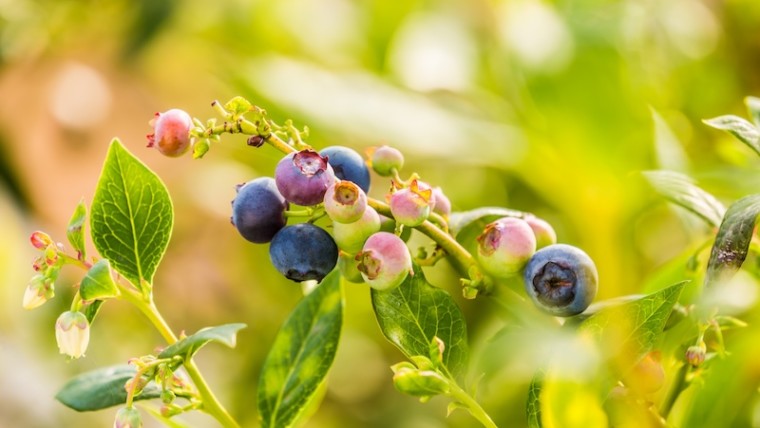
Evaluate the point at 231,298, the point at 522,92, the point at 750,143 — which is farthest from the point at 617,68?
the point at 750,143

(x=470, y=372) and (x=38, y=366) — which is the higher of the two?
(x=470, y=372)

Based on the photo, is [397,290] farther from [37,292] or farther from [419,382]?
[37,292]

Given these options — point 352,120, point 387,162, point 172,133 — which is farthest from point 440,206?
point 352,120

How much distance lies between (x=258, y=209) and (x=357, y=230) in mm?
55

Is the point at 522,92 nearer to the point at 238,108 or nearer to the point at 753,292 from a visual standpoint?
the point at 753,292

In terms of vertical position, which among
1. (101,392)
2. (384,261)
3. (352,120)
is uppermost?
(352,120)

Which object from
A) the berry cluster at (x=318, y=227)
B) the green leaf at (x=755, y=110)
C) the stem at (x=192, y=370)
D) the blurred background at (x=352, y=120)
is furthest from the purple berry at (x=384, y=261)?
the blurred background at (x=352, y=120)

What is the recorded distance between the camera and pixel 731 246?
1.23ft

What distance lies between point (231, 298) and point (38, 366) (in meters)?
0.31

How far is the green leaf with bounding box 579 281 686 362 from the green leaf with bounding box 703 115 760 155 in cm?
9

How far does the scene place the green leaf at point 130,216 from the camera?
0.43 meters

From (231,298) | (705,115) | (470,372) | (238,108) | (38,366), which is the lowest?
(38,366)

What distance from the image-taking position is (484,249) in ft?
1.39

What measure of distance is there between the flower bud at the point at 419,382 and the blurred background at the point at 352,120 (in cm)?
43
